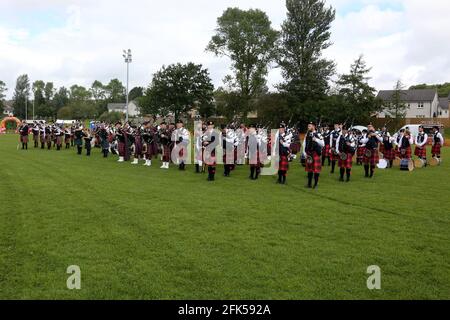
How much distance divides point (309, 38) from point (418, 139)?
35.5 m

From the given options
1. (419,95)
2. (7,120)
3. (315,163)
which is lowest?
(315,163)

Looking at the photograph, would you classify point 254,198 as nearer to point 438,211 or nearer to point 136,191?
point 136,191

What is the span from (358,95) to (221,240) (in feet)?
145

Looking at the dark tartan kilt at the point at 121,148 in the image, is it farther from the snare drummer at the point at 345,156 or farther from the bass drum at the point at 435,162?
the bass drum at the point at 435,162

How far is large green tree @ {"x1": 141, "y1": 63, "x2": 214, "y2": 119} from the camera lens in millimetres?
58938

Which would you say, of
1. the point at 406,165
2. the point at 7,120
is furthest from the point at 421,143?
the point at 7,120

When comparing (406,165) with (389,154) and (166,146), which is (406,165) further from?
(166,146)

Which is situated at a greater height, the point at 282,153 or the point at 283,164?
the point at 282,153

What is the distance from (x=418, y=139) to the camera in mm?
18828

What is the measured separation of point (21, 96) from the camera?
107938mm

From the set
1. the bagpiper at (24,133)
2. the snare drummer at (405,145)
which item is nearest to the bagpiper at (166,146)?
the snare drummer at (405,145)

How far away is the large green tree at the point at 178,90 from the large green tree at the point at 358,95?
796 inches

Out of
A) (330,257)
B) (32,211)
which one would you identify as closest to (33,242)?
(32,211)

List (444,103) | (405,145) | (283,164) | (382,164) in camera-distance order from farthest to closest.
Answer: (444,103) → (405,145) → (382,164) → (283,164)
